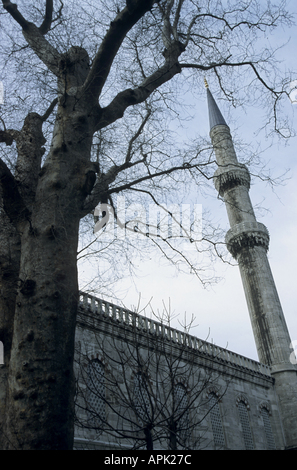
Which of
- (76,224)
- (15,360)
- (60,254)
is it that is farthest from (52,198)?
(15,360)

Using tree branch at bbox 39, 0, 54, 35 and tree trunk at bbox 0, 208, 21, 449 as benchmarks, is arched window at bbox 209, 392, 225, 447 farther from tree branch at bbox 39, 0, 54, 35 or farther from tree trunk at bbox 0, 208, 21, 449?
tree branch at bbox 39, 0, 54, 35

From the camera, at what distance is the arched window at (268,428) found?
19.2 meters

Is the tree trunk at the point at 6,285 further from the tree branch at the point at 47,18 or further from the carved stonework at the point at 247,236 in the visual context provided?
the carved stonework at the point at 247,236

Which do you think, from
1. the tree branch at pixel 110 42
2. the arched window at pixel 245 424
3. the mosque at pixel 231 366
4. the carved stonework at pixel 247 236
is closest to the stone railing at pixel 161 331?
the mosque at pixel 231 366

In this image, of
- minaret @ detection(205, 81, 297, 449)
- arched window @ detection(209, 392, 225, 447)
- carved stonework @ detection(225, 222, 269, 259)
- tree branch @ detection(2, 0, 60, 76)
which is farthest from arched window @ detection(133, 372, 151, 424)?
carved stonework @ detection(225, 222, 269, 259)

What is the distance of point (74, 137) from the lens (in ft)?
14.7

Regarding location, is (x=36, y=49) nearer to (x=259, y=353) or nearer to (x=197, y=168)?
(x=197, y=168)

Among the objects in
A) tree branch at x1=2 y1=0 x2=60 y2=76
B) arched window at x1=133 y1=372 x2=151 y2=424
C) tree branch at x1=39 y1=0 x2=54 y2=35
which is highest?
tree branch at x1=39 y1=0 x2=54 y2=35

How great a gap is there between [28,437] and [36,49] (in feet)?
16.3

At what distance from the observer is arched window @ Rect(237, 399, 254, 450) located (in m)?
17.3

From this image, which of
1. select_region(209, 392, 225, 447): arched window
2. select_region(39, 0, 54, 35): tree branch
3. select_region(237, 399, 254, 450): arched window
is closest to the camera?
select_region(39, 0, 54, 35): tree branch

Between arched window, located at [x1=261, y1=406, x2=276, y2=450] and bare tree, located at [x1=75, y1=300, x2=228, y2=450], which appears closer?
bare tree, located at [x1=75, y1=300, x2=228, y2=450]

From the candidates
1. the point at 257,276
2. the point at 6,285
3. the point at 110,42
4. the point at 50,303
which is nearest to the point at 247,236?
the point at 257,276

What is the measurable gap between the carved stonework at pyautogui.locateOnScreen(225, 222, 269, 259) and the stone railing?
7547 mm
